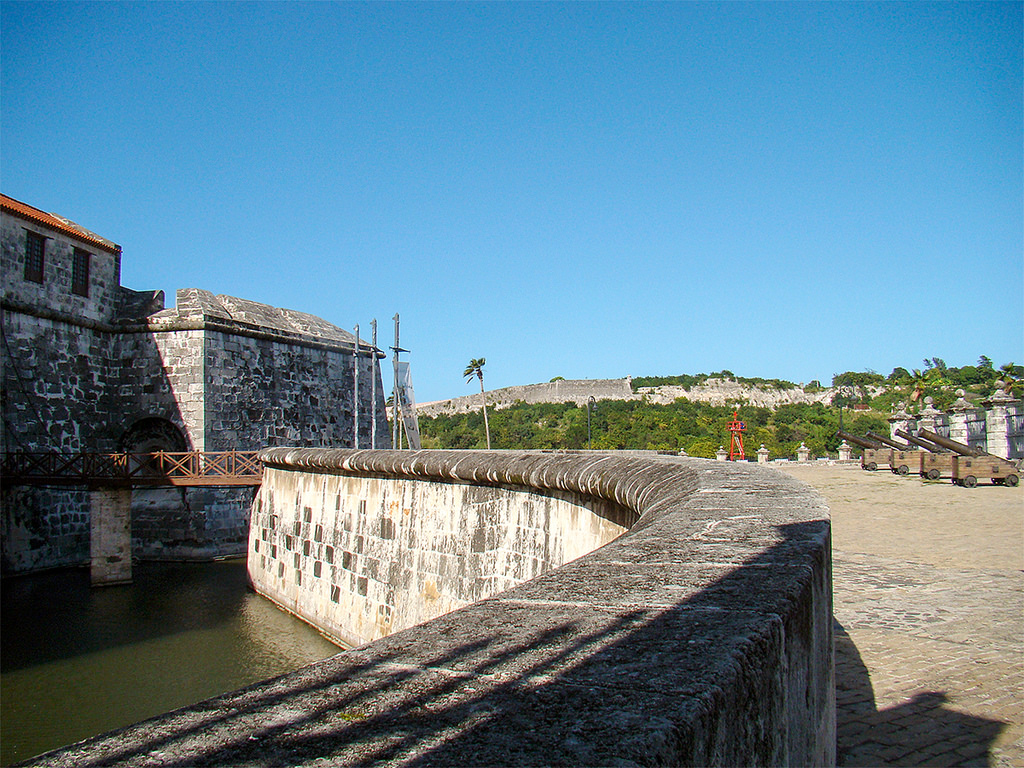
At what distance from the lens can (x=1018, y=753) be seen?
3619 mm

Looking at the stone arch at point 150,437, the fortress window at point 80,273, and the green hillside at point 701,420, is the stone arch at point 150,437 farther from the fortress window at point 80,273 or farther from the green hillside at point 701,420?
the green hillside at point 701,420

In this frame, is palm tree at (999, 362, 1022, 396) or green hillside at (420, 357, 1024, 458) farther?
green hillside at (420, 357, 1024, 458)

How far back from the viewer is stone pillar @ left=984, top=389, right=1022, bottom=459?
837 inches

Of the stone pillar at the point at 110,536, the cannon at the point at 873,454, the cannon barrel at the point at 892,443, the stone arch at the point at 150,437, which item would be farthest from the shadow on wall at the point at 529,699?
the cannon at the point at 873,454

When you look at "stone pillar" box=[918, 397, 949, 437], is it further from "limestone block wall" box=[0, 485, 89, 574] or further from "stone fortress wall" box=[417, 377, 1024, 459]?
"stone fortress wall" box=[417, 377, 1024, 459]

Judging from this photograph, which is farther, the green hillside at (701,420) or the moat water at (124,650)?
the green hillside at (701,420)

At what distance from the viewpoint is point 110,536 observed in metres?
13.9

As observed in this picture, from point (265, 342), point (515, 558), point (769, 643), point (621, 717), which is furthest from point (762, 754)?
point (265, 342)

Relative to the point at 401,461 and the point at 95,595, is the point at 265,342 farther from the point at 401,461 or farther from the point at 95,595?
the point at 401,461

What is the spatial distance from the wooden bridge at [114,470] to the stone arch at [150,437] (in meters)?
2.38

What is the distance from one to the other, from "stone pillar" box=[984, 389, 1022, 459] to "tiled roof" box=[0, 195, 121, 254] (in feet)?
82.1

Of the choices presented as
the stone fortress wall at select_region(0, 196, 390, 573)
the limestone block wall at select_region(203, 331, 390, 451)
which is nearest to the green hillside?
the limestone block wall at select_region(203, 331, 390, 451)

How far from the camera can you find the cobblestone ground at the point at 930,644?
386 centimetres

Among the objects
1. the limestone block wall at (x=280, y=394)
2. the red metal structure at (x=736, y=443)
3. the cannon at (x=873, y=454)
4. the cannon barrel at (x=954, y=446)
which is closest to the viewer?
the limestone block wall at (x=280, y=394)
